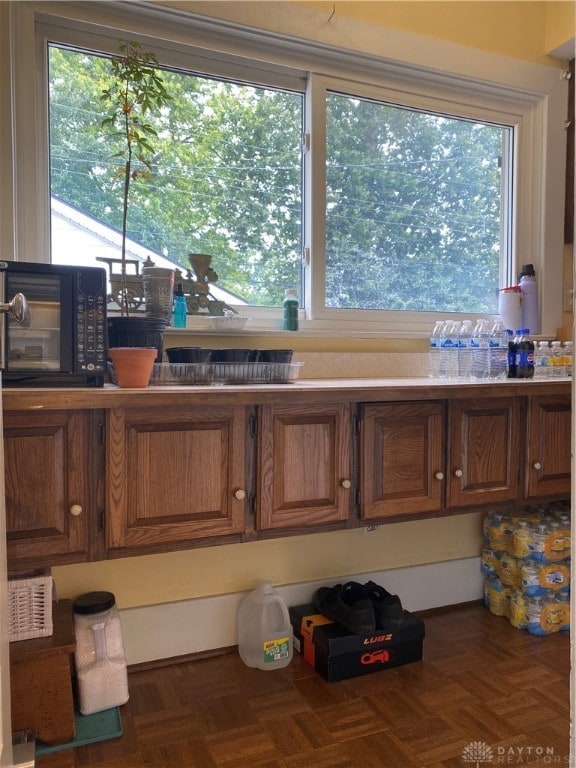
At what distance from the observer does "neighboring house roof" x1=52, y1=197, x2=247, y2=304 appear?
1.78m

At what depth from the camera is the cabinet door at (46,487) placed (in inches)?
50.0

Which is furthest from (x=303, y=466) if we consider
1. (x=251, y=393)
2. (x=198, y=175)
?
(x=198, y=175)

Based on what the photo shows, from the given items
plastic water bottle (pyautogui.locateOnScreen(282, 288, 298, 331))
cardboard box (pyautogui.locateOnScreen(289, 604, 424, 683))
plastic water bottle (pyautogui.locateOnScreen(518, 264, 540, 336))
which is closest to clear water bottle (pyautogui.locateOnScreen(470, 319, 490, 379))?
plastic water bottle (pyautogui.locateOnScreen(518, 264, 540, 336))

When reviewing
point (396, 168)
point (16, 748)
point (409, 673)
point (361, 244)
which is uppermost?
point (396, 168)

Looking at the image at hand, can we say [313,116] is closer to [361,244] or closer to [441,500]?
[361,244]

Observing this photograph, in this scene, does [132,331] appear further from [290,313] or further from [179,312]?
[290,313]

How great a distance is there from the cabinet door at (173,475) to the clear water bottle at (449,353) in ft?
3.23

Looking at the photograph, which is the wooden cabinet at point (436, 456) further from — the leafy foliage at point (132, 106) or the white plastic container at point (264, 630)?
the leafy foliage at point (132, 106)

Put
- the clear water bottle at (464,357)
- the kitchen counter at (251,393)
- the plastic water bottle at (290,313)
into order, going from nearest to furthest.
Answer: the kitchen counter at (251,393)
the plastic water bottle at (290,313)
the clear water bottle at (464,357)

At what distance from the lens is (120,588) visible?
70.2 inches

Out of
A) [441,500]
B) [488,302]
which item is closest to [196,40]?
[488,302]

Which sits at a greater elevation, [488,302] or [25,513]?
[488,302]

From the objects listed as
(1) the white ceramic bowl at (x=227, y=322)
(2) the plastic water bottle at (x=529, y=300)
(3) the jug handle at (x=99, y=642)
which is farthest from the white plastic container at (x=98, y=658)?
(2) the plastic water bottle at (x=529, y=300)

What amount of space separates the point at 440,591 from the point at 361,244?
1.33 metres
